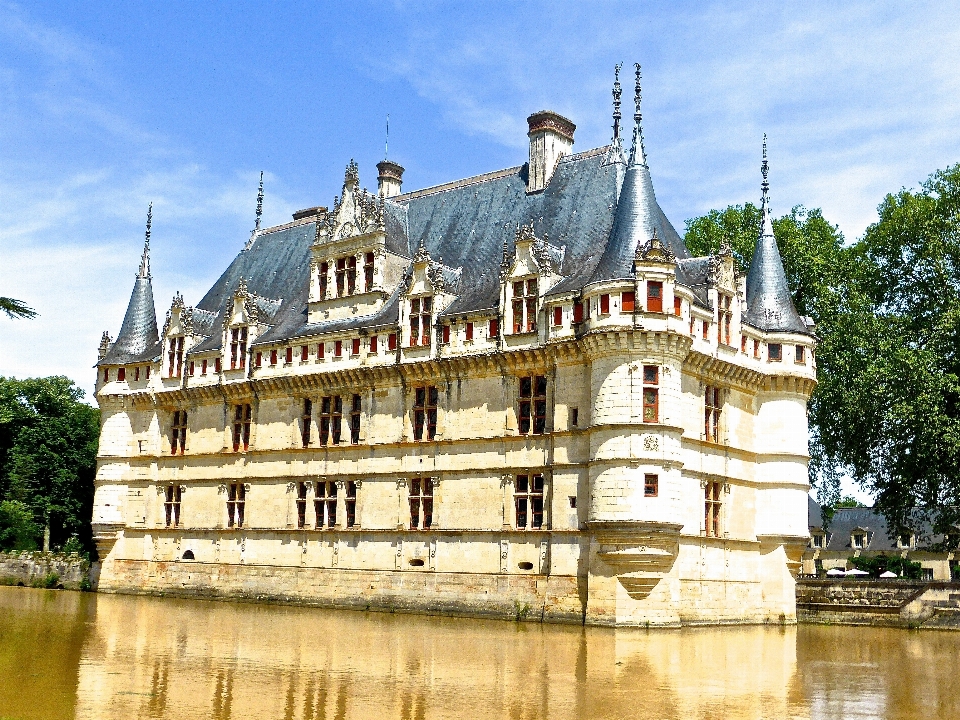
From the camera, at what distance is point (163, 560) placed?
40.9 m

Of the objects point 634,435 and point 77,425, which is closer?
point 634,435

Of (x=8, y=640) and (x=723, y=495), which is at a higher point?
(x=723, y=495)

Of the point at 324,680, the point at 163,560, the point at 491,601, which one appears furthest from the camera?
the point at 163,560

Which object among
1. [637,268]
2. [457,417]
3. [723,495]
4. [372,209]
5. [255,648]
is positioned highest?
[372,209]

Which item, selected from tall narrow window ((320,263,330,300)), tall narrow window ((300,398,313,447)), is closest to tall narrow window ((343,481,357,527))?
tall narrow window ((300,398,313,447))

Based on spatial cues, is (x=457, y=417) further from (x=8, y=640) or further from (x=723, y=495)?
(x=8, y=640)

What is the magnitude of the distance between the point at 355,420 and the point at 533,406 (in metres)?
7.48

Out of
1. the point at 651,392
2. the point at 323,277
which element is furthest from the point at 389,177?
the point at 651,392

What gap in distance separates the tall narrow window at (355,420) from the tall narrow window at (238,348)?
19.3ft

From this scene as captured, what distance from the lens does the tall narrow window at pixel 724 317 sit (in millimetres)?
32625

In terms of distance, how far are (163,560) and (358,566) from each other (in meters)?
10.3

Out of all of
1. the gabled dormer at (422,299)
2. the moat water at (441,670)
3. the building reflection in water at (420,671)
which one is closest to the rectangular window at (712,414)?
the moat water at (441,670)

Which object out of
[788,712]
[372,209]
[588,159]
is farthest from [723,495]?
[788,712]

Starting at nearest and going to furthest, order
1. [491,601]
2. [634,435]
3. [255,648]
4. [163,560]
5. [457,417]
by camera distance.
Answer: [255,648], [634,435], [491,601], [457,417], [163,560]
